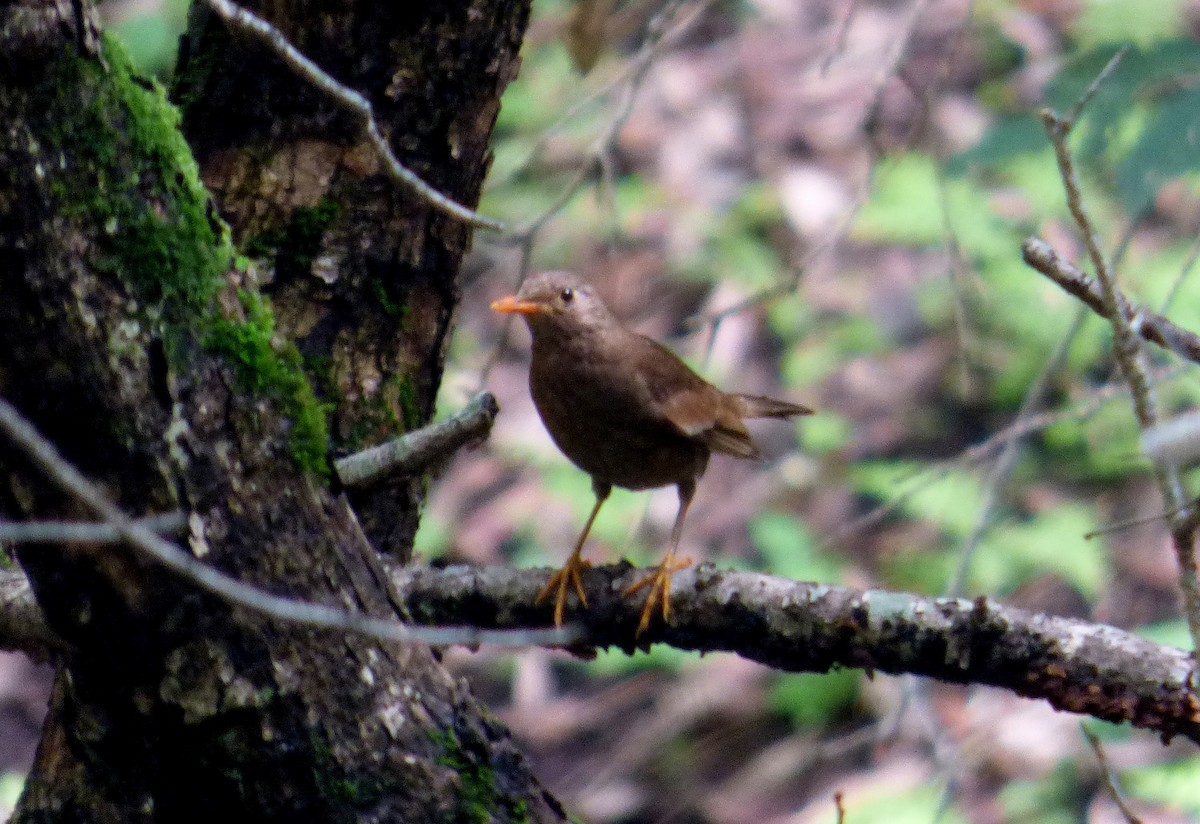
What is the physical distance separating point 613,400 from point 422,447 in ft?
4.54

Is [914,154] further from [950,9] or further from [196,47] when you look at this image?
[196,47]

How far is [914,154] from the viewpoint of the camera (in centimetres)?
787

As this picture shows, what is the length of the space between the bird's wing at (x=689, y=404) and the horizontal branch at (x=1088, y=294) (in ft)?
6.18

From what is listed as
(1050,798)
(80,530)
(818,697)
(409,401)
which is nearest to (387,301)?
(409,401)

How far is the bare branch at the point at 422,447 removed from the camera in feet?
8.93

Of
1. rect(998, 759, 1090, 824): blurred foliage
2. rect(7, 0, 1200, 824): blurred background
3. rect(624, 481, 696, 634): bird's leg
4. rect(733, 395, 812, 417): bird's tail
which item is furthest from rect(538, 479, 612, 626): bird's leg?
rect(998, 759, 1090, 824): blurred foliage

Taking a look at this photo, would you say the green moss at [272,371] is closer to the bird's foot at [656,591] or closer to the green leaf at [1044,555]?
the bird's foot at [656,591]

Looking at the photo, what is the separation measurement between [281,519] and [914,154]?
20.6 ft

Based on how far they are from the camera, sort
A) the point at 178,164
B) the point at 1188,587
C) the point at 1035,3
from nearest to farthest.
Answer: the point at 1188,587 < the point at 178,164 < the point at 1035,3

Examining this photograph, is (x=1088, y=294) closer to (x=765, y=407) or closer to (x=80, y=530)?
(x=80, y=530)

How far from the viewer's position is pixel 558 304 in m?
4.23

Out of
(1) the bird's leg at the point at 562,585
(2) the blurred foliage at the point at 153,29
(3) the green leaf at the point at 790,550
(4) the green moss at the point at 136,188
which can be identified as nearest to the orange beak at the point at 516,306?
(1) the bird's leg at the point at 562,585

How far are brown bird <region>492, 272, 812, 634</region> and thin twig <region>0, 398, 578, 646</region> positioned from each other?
5.58 feet

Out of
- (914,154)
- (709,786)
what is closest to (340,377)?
(709,786)
